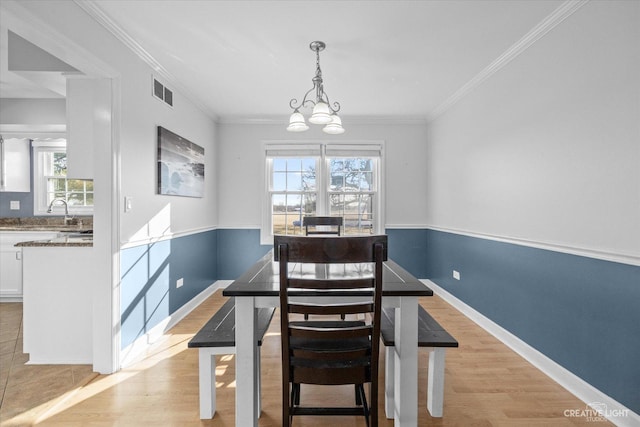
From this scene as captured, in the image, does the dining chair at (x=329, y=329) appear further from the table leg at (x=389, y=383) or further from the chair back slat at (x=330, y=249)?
the table leg at (x=389, y=383)

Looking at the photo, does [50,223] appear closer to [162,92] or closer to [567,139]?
[162,92]

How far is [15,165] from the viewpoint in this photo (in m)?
4.13

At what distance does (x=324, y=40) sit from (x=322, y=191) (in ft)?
8.10

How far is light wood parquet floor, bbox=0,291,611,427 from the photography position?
1791mm

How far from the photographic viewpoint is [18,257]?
12.3ft

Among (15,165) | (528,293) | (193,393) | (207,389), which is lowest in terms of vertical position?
(193,393)

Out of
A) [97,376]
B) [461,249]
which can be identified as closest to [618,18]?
[461,249]

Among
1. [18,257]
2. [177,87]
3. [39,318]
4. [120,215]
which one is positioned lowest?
[39,318]

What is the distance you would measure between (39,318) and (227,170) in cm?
282

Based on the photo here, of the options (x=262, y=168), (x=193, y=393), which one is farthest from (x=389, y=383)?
(x=262, y=168)

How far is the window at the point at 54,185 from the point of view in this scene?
420 centimetres

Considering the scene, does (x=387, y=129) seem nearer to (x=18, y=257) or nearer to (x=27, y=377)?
(x=27, y=377)

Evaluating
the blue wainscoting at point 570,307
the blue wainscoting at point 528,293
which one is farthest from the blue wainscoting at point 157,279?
the blue wainscoting at point 570,307

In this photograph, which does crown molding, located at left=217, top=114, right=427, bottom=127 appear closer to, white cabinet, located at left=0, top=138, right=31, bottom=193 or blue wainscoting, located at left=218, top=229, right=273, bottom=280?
blue wainscoting, located at left=218, top=229, right=273, bottom=280
